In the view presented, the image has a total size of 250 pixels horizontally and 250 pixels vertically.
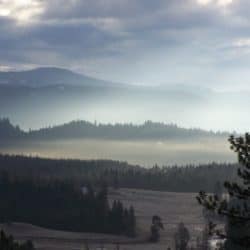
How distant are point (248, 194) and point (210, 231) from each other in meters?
2.02

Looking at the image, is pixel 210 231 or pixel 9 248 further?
pixel 9 248

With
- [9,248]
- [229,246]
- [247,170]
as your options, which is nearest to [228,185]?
[247,170]

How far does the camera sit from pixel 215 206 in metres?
27.8

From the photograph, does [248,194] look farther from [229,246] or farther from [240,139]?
[229,246]

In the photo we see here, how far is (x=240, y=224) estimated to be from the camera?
28.5 meters

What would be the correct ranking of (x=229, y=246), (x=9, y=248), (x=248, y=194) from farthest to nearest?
(x=9, y=248) < (x=229, y=246) < (x=248, y=194)

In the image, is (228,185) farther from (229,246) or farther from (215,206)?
(229,246)

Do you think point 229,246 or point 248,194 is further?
point 229,246

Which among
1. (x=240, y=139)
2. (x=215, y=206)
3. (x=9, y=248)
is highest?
(x=240, y=139)

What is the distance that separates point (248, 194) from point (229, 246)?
93.9 feet

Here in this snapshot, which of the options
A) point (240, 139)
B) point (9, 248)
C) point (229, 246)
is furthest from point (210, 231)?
point (9, 248)

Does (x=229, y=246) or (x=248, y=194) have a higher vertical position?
(x=248, y=194)

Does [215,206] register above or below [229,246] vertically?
above

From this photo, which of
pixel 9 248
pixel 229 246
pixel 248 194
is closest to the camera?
pixel 248 194
